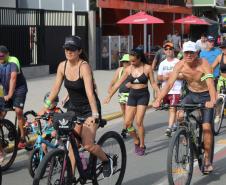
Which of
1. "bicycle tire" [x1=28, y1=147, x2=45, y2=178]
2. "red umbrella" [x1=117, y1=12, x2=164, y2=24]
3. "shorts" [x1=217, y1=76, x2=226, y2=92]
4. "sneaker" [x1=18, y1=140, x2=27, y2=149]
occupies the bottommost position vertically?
"sneaker" [x1=18, y1=140, x2=27, y2=149]

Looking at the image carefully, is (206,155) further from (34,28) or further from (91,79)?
(34,28)

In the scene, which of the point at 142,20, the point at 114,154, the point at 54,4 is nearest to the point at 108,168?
the point at 114,154

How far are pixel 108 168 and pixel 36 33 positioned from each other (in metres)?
15.9

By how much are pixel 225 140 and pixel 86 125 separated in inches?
180

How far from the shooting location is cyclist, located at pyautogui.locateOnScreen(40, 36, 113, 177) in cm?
564

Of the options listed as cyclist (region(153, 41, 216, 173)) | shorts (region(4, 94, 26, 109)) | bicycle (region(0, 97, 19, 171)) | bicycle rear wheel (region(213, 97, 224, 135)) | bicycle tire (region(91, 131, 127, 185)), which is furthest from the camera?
bicycle rear wheel (region(213, 97, 224, 135))

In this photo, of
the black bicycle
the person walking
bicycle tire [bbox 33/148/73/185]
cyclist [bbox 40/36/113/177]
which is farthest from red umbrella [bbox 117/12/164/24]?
bicycle tire [bbox 33/148/73/185]

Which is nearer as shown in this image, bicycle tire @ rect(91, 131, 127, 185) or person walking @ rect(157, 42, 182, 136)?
bicycle tire @ rect(91, 131, 127, 185)

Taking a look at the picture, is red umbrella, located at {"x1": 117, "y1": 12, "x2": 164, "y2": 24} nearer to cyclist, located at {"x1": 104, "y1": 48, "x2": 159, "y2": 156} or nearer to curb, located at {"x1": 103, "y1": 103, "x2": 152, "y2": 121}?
curb, located at {"x1": 103, "y1": 103, "x2": 152, "y2": 121}

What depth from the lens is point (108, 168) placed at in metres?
5.98

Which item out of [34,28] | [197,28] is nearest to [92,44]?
[34,28]

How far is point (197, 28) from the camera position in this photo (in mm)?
44094

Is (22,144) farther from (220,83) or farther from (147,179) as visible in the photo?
(220,83)

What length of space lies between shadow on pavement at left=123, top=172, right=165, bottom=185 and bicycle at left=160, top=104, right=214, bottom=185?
0.67 metres
